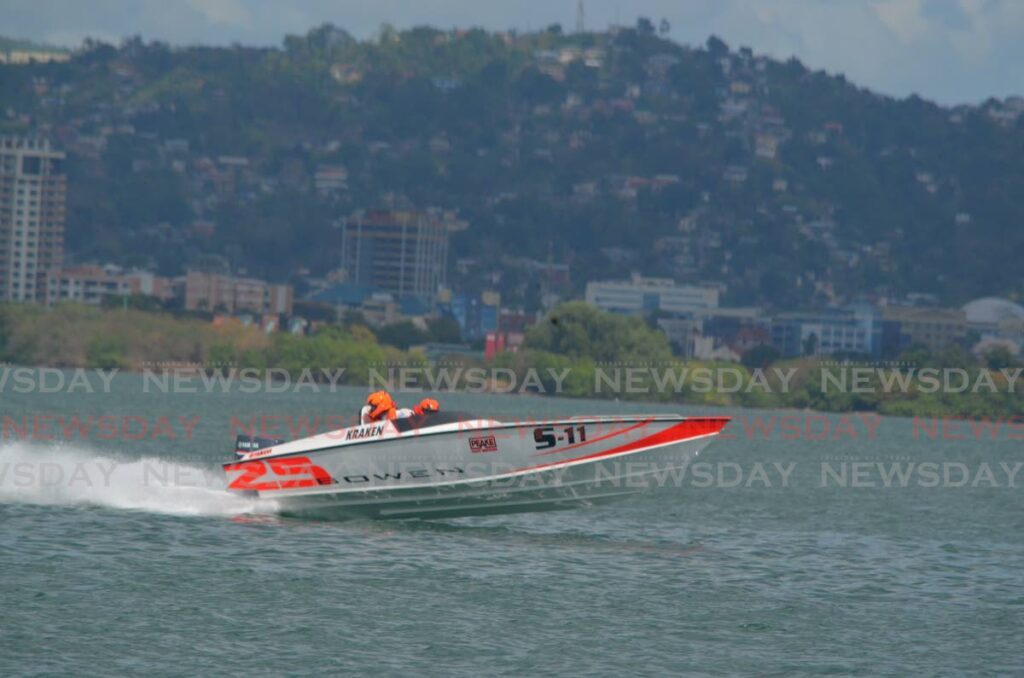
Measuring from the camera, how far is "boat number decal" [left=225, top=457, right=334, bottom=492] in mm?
24250

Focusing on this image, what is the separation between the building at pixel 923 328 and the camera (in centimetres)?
18350

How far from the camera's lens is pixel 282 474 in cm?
2448

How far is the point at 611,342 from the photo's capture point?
378 ft

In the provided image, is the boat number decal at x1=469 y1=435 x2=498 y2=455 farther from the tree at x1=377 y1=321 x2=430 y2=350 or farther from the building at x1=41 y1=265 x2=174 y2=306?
the building at x1=41 y1=265 x2=174 y2=306

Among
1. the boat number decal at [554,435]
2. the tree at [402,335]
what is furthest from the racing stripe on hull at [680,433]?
the tree at [402,335]

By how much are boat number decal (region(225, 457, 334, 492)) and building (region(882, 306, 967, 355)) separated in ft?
522

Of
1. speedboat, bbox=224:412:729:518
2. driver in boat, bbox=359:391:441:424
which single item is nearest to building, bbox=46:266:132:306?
speedboat, bbox=224:412:729:518

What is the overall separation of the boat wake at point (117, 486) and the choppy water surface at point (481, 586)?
6cm

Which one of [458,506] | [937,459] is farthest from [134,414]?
[458,506]

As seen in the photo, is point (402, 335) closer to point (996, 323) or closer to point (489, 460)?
point (996, 323)

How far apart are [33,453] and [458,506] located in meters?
10.1

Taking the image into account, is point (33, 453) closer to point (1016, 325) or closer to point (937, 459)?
point (937, 459)

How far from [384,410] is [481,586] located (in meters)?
3.60

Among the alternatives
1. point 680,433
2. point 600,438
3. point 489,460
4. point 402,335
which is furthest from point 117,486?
point 402,335
